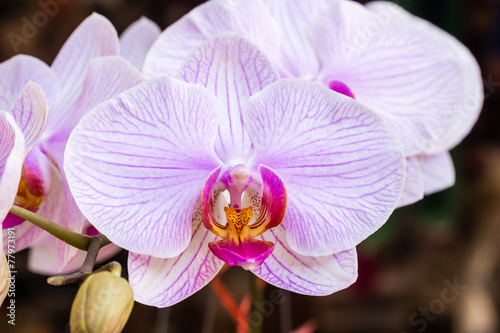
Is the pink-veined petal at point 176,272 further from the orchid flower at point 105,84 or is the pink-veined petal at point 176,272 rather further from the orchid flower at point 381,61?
the orchid flower at point 381,61

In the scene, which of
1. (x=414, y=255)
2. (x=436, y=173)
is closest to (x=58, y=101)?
(x=436, y=173)

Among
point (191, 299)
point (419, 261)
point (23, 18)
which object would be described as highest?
point (23, 18)

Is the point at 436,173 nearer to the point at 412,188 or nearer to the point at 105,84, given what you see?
the point at 412,188

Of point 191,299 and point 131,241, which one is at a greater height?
point 131,241

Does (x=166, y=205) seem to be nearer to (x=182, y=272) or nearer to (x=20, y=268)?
(x=182, y=272)

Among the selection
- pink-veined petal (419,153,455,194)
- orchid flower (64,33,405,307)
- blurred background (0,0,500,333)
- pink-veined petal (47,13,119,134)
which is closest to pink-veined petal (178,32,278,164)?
orchid flower (64,33,405,307)

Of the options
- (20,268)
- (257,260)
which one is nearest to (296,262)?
(257,260)
